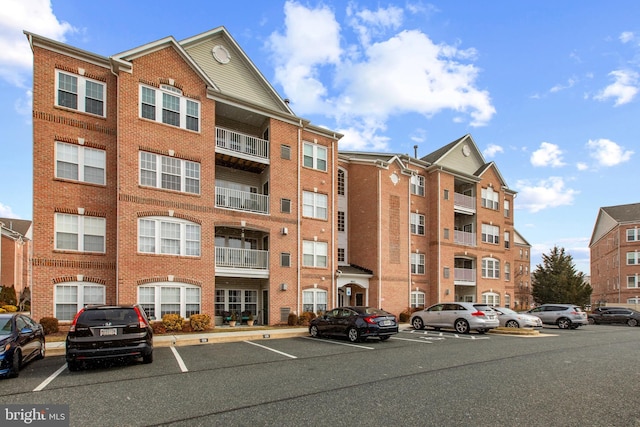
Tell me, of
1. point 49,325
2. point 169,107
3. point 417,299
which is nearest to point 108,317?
point 49,325

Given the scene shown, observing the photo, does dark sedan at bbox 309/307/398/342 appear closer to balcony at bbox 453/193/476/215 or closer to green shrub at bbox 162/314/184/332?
green shrub at bbox 162/314/184/332

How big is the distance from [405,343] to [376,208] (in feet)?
42.8

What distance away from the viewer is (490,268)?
3403 centimetres

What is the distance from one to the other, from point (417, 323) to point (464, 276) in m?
12.4

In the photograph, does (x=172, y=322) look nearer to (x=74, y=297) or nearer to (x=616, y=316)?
(x=74, y=297)

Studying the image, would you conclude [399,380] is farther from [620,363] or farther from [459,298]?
[459,298]

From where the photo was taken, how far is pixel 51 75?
55.5 ft

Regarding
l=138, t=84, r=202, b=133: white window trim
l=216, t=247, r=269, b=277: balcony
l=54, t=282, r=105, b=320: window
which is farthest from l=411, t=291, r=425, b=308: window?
l=54, t=282, r=105, b=320: window

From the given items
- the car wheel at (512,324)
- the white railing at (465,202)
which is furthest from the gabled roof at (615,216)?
the car wheel at (512,324)

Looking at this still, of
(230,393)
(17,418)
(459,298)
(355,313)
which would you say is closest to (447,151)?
(459,298)

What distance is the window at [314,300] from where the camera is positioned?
75.6 ft

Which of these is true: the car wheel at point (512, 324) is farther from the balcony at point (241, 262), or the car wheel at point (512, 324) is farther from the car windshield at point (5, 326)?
the car windshield at point (5, 326)

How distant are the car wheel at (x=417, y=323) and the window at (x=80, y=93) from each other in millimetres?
18310

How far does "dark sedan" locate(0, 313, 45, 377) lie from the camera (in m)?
8.77
